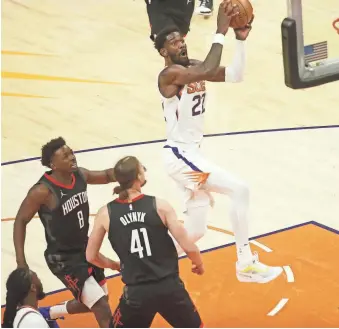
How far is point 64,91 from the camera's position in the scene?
12.0 m

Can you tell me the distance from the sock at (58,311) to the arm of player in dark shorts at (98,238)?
903 millimetres

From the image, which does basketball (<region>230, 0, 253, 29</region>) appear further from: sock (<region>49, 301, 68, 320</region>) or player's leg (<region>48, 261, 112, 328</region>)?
sock (<region>49, 301, 68, 320</region>)

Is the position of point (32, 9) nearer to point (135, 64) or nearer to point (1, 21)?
point (1, 21)

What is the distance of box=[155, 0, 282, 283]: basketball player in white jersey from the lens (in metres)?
7.08

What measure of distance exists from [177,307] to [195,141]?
1.74m

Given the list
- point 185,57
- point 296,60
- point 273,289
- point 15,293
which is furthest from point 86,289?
point 296,60

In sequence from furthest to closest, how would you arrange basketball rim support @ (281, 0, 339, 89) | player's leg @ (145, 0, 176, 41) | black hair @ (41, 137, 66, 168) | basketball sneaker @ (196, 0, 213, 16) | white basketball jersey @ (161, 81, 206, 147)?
basketball sneaker @ (196, 0, 213, 16) < player's leg @ (145, 0, 176, 41) < white basketball jersey @ (161, 81, 206, 147) < black hair @ (41, 137, 66, 168) < basketball rim support @ (281, 0, 339, 89)

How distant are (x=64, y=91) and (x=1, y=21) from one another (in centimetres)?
250

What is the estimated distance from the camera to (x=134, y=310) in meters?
6.04

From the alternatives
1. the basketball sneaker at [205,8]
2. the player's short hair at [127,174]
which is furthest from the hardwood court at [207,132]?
the player's short hair at [127,174]

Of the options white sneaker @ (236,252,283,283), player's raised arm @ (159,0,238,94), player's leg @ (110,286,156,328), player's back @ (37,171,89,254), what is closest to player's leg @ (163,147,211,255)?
white sneaker @ (236,252,283,283)

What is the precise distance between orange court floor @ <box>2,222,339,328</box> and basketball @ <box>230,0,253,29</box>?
84.8 inches

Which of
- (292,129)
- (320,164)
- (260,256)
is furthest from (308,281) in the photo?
(292,129)

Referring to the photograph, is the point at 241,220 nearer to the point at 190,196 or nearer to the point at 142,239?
the point at 190,196
